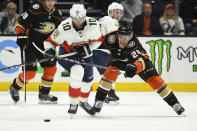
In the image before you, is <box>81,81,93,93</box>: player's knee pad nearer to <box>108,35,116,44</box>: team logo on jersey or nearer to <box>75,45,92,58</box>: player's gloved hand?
<box>75,45,92,58</box>: player's gloved hand

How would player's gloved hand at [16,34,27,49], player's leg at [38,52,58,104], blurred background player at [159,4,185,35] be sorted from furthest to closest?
blurred background player at [159,4,185,35] → player's leg at [38,52,58,104] → player's gloved hand at [16,34,27,49]

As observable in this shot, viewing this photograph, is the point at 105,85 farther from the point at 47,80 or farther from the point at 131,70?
the point at 47,80

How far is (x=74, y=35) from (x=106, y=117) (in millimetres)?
922

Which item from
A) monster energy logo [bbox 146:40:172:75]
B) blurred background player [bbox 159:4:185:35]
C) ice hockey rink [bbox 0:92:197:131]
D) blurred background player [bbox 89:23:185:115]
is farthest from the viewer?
blurred background player [bbox 159:4:185:35]

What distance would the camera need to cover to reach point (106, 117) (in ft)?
18.0

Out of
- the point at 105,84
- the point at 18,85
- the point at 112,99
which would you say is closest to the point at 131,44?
the point at 105,84

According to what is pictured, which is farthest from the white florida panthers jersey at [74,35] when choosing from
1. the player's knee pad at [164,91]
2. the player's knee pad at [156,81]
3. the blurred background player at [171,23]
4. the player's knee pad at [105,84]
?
the blurred background player at [171,23]

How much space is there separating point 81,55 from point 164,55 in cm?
269

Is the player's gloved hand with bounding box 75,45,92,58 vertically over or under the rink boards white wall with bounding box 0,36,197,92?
over

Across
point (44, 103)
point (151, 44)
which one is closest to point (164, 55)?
point (151, 44)

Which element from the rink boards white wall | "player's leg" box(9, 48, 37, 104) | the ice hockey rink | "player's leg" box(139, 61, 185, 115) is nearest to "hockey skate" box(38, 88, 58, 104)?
the ice hockey rink

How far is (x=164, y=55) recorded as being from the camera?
25.9 feet

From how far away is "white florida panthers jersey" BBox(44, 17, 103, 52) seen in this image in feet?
17.4

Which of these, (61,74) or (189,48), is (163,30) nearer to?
(189,48)
